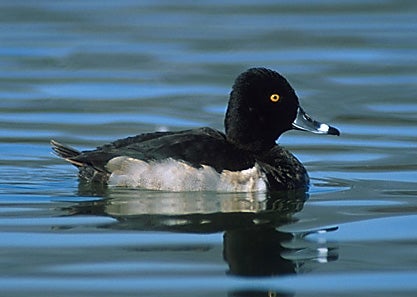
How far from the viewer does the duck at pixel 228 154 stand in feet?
30.5

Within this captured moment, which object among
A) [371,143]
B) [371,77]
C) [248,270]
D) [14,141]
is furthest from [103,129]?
[248,270]

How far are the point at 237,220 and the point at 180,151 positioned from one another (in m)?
A: 0.87

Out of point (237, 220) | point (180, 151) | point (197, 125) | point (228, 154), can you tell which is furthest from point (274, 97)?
point (197, 125)

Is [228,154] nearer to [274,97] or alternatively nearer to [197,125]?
[274,97]

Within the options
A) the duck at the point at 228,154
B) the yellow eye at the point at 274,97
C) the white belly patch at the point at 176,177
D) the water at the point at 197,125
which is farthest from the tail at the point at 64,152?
the yellow eye at the point at 274,97

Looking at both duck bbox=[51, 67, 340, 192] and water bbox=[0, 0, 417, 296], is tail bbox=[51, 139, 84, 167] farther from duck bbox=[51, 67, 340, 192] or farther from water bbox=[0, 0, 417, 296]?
water bbox=[0, 0, 417, 296]

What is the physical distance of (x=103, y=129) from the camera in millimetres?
11633

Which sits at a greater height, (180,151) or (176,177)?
(180,151)

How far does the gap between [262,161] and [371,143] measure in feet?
5.51

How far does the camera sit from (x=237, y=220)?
28.1 feet

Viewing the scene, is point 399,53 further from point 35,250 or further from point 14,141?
point 35,250

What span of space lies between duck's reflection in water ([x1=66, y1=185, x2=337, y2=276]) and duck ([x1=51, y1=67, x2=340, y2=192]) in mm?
80

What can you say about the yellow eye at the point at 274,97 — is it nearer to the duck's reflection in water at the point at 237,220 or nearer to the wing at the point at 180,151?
the wing at the point at 180,151

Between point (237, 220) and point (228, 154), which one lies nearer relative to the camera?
point (237, 220)
